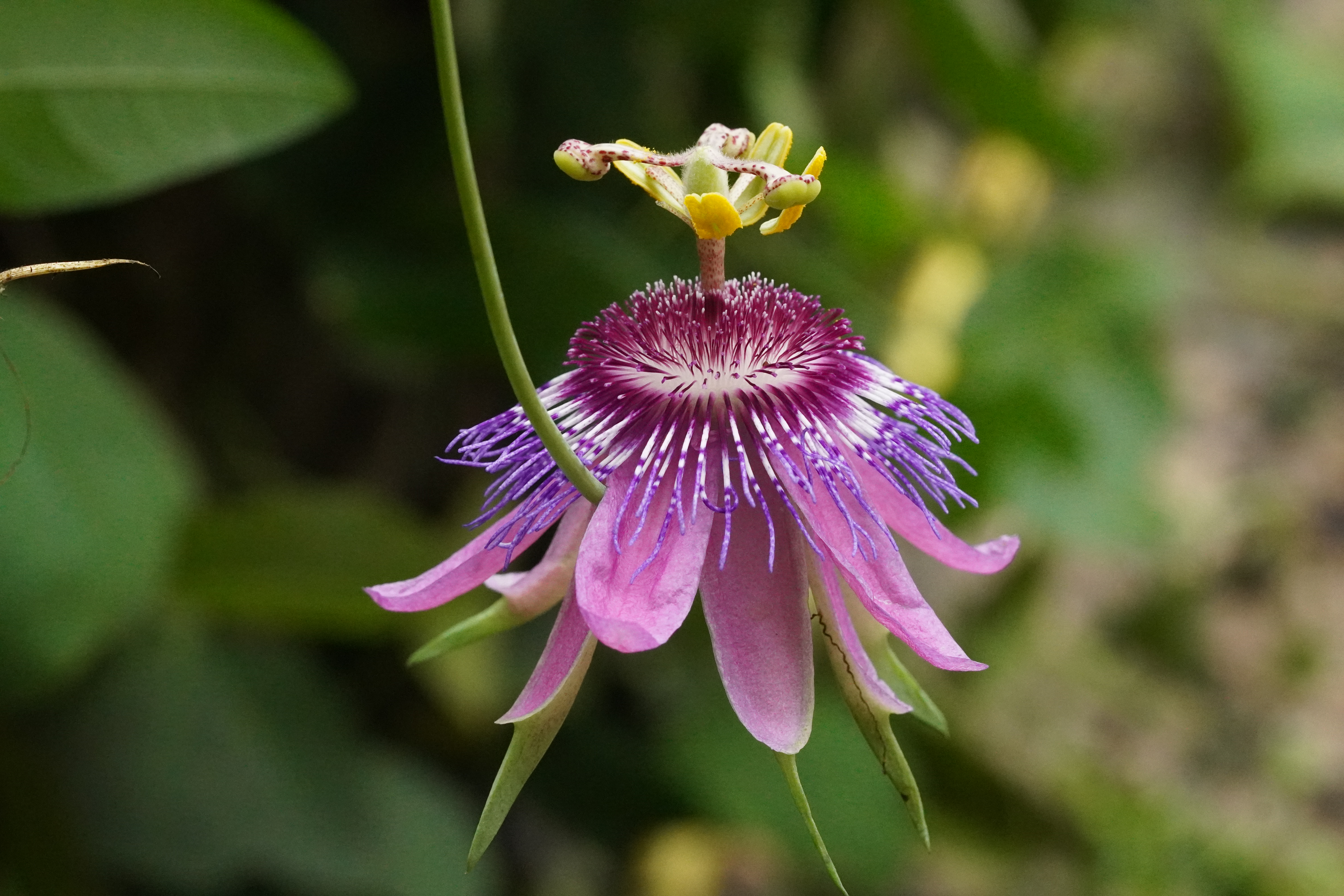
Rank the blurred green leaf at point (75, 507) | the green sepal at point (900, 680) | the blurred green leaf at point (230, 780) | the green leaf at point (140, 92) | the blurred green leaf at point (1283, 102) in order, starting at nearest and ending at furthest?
1. the green sepal at point (900, 680)
2. the green leaf at point (140, 92)
3. the blurred green leaf at point (75, 507)
4. the blurred green leaf at point (230, 780)
5. the blurred green leaf at point (1283, 102)

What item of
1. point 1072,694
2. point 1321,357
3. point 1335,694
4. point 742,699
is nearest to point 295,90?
point 742,699

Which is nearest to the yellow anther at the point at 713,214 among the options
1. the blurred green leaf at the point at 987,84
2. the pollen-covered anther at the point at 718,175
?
the pollen-covered anther at the point at 718,175

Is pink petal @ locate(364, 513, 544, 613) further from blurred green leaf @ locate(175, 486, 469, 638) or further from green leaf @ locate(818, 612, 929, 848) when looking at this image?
blurred green leaf @ locate(175, 486, 469, 638)

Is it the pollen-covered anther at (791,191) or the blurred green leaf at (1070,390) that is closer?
the pollen-covered anther at (791,191)

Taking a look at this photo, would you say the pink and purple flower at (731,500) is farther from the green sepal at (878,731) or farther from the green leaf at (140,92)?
the green leaf at (140,92)

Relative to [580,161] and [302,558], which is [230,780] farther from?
[580,161]

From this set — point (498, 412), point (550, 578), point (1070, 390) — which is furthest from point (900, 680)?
point (1070, 390)
